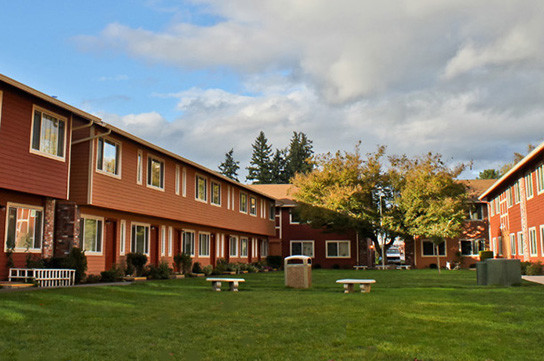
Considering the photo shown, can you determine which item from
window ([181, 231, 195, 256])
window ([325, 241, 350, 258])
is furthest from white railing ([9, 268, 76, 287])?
window ([325, 241, 350, 258])

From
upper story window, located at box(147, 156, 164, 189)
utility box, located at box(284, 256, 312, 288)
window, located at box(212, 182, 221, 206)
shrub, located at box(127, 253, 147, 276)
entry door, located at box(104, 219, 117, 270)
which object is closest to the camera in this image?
utility box, located at box(284, 256, 312, 288)

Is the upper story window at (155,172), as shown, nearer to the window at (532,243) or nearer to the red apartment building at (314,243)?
the window at (532,243)

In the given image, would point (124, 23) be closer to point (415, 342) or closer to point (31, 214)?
A: point (31, 214)

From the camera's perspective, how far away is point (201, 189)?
30.2 metres

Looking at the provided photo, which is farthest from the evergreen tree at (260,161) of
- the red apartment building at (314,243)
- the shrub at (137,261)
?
the shrub at (137,261)

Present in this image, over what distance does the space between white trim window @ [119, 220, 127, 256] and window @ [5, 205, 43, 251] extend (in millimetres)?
5116

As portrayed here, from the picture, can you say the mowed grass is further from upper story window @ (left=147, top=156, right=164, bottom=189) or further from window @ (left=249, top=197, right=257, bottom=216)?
window @ (left=249, top=197, right=257, bottom=216)

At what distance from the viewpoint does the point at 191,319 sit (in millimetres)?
9383

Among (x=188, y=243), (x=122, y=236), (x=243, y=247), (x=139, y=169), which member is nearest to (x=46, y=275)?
(x=122, y=236)

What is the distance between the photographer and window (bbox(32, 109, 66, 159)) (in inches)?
680

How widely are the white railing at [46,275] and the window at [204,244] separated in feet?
46.4

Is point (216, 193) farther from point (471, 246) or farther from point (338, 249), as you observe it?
point (471, 246)

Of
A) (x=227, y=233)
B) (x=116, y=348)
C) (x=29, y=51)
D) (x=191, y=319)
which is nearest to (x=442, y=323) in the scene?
(x=191, y=319)

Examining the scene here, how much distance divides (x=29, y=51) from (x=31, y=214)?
5.71 meters
